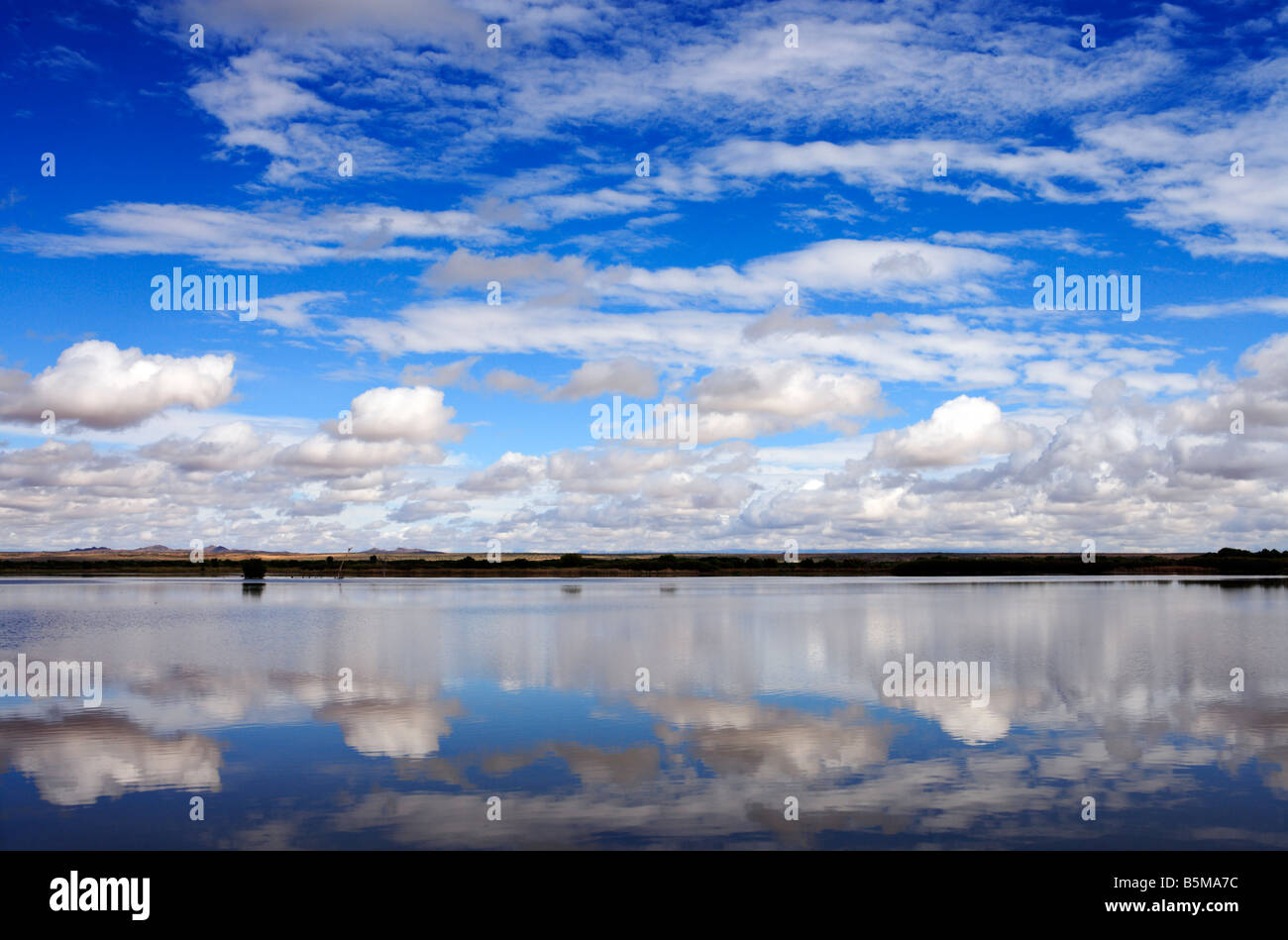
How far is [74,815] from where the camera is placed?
12148mm

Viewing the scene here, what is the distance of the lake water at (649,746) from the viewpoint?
11633mm

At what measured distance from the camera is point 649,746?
53.1 ft

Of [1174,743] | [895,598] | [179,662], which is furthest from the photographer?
[895,598]

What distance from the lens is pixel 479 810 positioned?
12.3 meters

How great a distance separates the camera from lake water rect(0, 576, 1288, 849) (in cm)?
1163

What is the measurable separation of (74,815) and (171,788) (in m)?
1.50

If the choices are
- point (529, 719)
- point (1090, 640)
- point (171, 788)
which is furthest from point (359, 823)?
point (1090, 640)

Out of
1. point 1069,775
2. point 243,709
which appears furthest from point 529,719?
point 1069,775

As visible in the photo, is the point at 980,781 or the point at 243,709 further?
the point at 243,709
